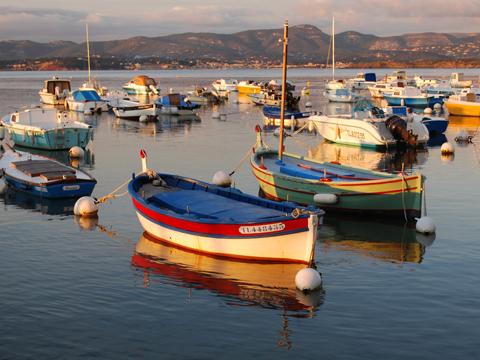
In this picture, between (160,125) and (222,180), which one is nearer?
(222,180)

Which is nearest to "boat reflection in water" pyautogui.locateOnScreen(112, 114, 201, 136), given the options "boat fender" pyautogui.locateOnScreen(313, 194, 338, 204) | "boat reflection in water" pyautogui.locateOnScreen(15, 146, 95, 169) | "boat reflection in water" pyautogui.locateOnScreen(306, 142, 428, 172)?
"boat reflection in water" pyautogui.locateOnScreen(15, 146, 95, 169)

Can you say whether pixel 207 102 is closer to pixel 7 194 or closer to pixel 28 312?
pixel 7 194

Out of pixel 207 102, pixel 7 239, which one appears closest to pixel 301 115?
pixel 207 102

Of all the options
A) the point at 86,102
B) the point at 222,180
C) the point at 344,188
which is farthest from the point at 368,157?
the point at 86,102

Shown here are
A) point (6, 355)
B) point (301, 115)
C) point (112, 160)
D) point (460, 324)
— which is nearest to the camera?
point (6, 355)

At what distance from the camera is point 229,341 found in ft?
50.7

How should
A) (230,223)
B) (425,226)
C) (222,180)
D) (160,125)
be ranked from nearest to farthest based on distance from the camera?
A: (230,223) < (425,226) < (222,180) < (160,125)

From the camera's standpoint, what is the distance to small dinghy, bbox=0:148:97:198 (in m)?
30.0

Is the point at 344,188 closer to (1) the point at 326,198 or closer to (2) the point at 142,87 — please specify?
(1) the point at 326,198

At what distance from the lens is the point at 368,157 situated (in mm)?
44938

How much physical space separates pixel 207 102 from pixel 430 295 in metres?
81.0

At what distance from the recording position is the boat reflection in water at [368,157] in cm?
4191

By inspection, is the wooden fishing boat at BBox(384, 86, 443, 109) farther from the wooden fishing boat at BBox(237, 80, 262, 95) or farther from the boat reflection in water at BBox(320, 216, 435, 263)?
the boat reflection in water at BBox(320, 216, 435, 263)

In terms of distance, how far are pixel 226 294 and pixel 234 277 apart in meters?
1.33
